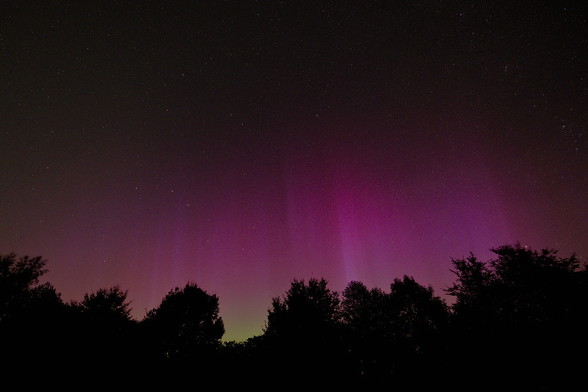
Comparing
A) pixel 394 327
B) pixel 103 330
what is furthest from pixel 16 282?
pixel 394 327

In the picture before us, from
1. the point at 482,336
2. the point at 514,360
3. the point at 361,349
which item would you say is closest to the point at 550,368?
the point at 514,360

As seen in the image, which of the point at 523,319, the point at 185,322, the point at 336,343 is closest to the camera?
the point at 336,343

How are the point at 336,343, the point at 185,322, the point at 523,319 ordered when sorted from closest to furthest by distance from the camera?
the point at 336,343, the point at 523,319, the point at 185,322

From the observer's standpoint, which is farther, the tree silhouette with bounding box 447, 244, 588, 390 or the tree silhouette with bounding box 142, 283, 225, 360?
the tree silhouette with bounding box 142, 283, 225, 360

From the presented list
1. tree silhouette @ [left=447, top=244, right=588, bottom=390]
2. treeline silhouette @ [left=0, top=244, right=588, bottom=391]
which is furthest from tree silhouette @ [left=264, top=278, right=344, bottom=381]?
tree silhouette @ [left=447, top=244, right=588, bottom=390]

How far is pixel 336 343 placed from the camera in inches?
639

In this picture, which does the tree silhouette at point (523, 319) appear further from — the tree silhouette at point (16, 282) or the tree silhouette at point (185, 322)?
the tree silhouette at point (16, 282)

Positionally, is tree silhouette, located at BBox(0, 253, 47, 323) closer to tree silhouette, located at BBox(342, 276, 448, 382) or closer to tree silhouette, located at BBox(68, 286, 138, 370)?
tree silhouette, located at BBox(68, 286, 138, 370)

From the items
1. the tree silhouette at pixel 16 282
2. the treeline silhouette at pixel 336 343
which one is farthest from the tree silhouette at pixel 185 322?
the tree silhouette at pixel 16 282

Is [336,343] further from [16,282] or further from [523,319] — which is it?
[16,282]

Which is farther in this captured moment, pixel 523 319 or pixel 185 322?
pixel 185 322

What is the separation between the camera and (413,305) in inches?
1260

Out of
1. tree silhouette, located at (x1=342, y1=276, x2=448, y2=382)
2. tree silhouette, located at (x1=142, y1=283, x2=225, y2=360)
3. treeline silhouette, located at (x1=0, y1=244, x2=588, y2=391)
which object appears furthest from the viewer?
tree silhouette, located at (x1=142, y1=283, x2=225, y2=360)

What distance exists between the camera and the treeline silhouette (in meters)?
14.8
